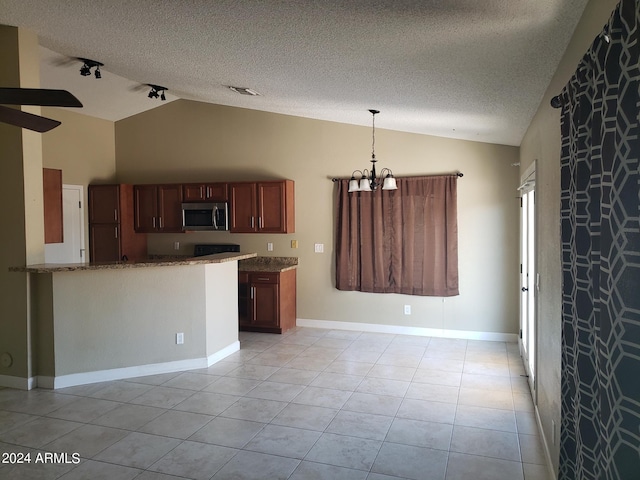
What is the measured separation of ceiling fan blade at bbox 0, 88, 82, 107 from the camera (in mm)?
2377

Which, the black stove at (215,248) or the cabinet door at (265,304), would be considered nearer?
the cabinet door at (265,304)

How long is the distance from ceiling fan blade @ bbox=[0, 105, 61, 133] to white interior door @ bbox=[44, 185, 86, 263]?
407 centimetres

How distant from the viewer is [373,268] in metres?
6.09

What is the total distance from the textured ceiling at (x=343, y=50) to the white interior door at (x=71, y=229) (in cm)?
180

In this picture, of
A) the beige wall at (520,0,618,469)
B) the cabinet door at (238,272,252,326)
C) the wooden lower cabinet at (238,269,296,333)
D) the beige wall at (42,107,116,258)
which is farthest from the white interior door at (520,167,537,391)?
the beige wall at (42,107,116,258)

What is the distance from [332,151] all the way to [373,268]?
65.9 inches

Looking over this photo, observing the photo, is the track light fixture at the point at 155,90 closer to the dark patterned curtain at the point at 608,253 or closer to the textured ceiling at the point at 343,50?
the textured ceiling at the point at 343,50

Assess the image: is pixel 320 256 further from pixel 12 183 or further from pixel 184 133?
pixel 12 183

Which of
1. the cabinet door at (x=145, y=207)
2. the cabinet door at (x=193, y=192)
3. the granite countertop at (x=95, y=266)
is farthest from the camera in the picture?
the cabinet door at (x=145, y=207)

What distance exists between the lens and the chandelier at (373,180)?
5.56 meters

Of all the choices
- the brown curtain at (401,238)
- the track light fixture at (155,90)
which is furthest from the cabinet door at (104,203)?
the brown curtain at (401,238)

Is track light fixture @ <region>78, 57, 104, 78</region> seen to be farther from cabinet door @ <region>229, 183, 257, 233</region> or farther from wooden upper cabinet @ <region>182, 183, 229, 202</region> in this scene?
cabinet door @ <region>229, 183, 257, 233</region>

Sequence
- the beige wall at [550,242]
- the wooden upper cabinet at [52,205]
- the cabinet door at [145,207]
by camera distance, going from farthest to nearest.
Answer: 1. the cabinet door at [145,207]
2. the wooden upper cabinet at [52,205]
3. the beige wall at [550,242]

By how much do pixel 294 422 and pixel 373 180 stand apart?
301cm
